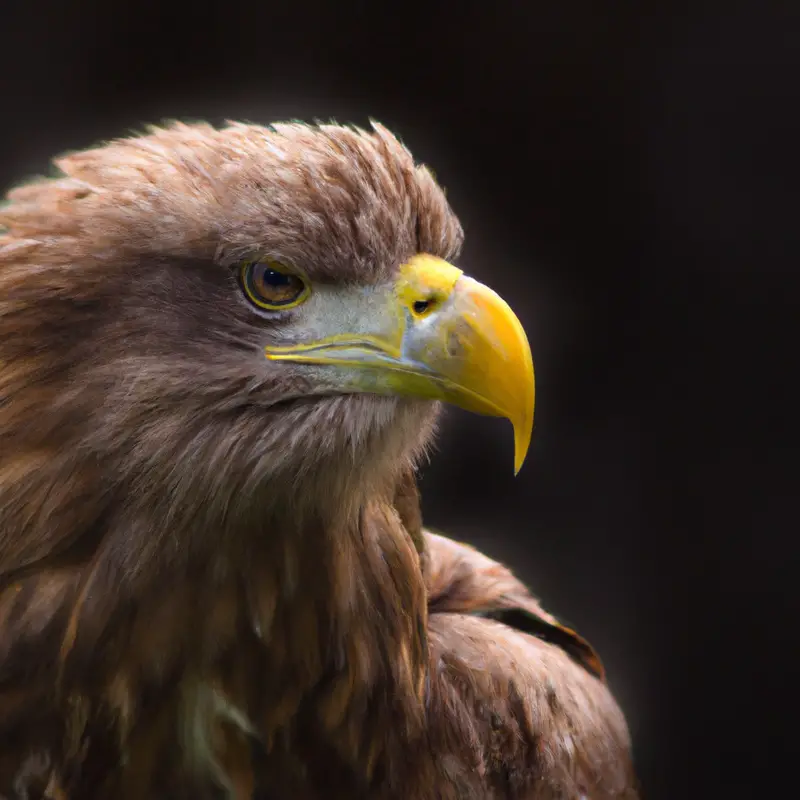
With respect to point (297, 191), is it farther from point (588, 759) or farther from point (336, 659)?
point (588, 759)

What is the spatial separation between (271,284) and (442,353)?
281 mm

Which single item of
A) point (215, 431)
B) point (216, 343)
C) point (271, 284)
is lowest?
point (215, 431)

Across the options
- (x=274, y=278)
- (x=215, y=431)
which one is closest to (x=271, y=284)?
(x=274, y=278)

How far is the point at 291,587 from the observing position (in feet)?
5.42

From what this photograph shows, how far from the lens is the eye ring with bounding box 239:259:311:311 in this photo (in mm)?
1519

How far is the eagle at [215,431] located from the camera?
1500 mm

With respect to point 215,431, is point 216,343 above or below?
above

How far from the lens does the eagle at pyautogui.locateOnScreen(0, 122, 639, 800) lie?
1500mm

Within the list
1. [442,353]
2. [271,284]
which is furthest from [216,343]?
[442,353]

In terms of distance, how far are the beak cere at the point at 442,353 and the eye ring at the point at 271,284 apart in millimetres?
70

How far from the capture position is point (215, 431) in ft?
4.98

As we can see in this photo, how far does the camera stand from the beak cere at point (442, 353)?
153 cm

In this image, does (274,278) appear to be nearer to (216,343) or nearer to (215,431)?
(216,343)

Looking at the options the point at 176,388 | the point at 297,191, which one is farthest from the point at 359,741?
the point at 297,191
